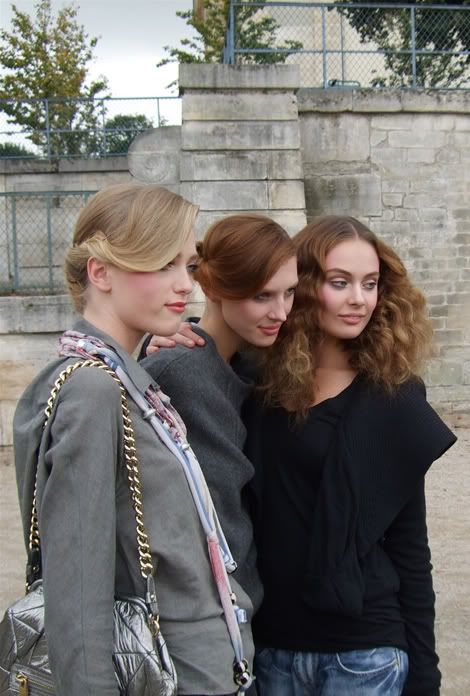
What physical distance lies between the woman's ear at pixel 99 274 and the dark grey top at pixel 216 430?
1.21 feet

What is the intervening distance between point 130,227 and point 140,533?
574 mm

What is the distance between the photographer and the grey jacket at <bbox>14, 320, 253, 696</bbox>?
53.2 inches

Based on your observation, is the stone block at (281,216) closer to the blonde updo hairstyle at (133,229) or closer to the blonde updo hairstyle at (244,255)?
the blonde updo hairstyle at (244,255)

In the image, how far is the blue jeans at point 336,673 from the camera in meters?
1.89

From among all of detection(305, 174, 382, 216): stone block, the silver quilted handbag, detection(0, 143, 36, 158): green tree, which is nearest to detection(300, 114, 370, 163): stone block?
detection(305, 174, 382, 216): stone block

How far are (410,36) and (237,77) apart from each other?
3.03 metres

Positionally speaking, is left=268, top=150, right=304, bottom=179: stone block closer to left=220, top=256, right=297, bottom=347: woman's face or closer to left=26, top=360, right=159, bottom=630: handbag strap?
left=220, top=256, right=297, bottom=347: woman's face

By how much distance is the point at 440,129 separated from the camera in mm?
9898

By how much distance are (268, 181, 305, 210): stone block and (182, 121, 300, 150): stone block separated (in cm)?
43

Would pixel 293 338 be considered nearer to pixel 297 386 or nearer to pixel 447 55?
pixel 297 386

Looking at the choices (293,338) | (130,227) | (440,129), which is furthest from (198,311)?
(130,227)

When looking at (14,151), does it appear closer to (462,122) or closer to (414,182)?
(414,182)

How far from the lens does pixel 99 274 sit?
157cm

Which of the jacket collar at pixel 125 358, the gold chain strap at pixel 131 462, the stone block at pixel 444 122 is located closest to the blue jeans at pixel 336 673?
the gold chain strap at pixel 131 462
